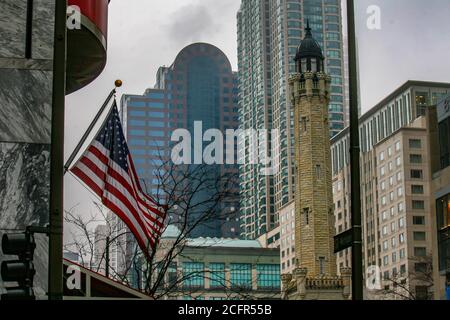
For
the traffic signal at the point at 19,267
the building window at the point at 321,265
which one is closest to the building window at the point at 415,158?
the building window at the point at 321,265

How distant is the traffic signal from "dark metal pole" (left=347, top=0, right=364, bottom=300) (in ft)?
12.0

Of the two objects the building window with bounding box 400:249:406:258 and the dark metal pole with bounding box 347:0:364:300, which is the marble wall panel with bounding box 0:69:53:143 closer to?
the dark metal pole with bounding box 347:0:364:300

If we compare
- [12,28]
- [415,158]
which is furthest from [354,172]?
[415,158]

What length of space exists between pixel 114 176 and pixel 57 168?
597 cm

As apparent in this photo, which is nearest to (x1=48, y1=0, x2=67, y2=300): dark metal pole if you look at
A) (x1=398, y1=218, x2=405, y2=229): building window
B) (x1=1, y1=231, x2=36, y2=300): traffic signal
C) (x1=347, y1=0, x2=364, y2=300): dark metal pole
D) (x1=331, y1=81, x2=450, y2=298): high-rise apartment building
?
(x1=1, y1=231, x2=36, y2=300): traffic signal

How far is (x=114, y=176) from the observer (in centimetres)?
1523

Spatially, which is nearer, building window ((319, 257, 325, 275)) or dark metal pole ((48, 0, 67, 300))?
dark metal pole ((48, 0, 67, 300))

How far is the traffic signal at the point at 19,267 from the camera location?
8586mm

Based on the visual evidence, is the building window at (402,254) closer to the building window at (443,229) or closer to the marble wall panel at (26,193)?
the building window at (443,229)

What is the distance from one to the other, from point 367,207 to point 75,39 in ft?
545

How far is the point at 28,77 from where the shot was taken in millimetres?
11695

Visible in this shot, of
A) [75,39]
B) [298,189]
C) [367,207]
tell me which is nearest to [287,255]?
[367,207]

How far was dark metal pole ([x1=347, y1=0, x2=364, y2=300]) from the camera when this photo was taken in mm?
10555
